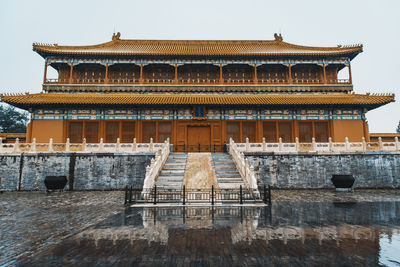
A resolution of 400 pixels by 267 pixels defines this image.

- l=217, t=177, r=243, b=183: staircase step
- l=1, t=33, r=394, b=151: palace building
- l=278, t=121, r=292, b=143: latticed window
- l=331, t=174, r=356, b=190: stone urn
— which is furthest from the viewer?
l=278, t=121, r=292, b=143: latticed window

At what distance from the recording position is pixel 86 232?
6.40 metres

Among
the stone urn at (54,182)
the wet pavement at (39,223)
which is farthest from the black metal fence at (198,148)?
the wet pavement at (39,223)

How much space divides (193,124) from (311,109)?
12.2m

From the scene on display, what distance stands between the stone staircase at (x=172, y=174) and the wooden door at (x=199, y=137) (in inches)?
195

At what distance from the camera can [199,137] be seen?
2252 centimetres

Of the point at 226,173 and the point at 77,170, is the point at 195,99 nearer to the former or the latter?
the point at 226,173

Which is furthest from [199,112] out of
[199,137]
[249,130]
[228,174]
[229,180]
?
[229,180]

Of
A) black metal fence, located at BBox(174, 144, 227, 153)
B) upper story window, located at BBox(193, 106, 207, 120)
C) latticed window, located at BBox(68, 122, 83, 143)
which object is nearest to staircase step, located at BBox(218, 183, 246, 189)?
black metal fence, located at BBox(174, 144, 227, 153)

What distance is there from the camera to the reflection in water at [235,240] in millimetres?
4543

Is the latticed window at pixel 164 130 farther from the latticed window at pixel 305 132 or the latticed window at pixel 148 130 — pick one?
the latticed window at pixel 305 132

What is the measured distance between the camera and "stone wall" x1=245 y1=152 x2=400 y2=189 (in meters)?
17.0

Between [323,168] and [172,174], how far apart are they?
38.5ft

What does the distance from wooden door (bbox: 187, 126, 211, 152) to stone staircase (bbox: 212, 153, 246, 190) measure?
4930mm

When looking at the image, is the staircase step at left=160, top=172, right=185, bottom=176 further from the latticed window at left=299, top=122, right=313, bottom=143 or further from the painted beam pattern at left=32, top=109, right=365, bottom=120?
the latticed window at left=299, top=122, right=313, bottom=143
